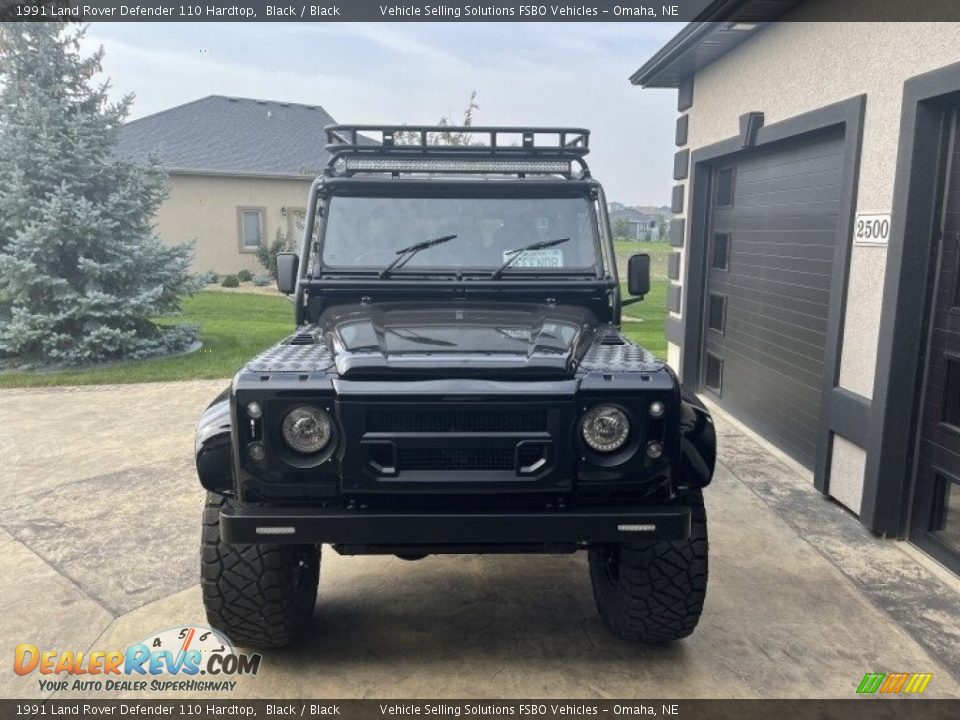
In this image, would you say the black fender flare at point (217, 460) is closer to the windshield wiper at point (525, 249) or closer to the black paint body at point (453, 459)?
the black paint body at point (453, 459)

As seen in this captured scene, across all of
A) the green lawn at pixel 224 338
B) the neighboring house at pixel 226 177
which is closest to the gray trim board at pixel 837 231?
the green lawn at pixel 224 338

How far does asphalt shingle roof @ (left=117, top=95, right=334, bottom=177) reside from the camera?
23062mm

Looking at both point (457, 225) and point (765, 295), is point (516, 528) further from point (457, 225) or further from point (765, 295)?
point (765, 295)

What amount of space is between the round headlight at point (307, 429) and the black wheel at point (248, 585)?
0.56 metres

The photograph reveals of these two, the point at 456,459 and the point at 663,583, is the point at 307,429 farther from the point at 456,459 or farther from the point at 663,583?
the point at 663,583

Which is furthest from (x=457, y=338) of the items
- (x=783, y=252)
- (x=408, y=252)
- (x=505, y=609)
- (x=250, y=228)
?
(x=250, y=228)

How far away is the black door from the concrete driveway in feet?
0.76

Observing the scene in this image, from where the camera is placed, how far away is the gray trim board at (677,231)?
8.87 meters

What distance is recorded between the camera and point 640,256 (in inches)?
169

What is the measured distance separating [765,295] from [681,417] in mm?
4554

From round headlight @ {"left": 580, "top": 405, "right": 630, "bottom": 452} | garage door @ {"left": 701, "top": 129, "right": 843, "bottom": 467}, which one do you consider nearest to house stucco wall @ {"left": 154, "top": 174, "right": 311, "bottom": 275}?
garage door @ {"left": 701, "top": 129, "right": 843, "bottom": 467}

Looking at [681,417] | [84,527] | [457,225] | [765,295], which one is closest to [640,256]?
[457,225]

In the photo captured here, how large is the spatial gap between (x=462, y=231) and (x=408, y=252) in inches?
12.3

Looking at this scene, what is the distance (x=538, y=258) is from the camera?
13.0 ft
